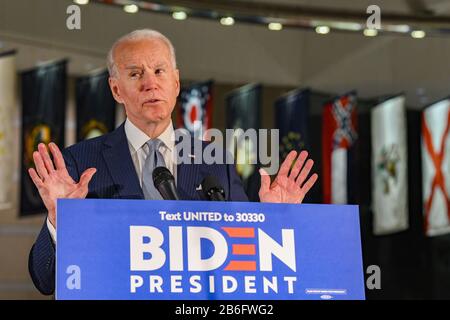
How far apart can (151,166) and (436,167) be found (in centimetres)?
A: 809

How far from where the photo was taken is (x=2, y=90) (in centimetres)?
948

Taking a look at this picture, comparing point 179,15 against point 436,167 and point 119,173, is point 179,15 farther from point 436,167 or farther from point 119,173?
point 119,173

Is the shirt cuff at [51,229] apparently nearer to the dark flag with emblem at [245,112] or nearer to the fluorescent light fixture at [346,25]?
the dark flag with emblem at [245,112]

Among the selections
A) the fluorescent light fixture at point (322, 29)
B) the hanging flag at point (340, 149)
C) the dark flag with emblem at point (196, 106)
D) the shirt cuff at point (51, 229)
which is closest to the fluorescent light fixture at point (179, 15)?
the dark flag with emblem at point (196, 106)

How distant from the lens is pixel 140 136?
10.6 feet

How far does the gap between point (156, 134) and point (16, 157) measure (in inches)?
264

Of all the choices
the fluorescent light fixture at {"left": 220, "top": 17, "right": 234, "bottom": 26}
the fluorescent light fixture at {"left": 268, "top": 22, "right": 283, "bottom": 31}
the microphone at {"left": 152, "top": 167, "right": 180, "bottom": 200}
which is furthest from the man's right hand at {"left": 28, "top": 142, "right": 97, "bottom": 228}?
the fluorescent light fixture at {"left": 268, "top": 22, "right": 283, "bottom": 31}

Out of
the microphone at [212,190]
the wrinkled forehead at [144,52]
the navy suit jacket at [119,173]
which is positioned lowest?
the microphone at [212,190]

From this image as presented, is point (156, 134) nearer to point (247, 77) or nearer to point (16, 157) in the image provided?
point (16, 157)

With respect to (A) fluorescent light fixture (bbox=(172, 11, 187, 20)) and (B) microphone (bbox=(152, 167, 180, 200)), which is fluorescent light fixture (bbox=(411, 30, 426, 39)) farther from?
(B) microphone (bbox=(152, 167, 180, 200))

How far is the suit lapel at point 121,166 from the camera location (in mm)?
Result: 3053

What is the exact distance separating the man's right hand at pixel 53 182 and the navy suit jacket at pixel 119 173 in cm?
13

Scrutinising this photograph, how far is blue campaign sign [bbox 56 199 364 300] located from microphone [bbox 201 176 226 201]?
7 centimetres

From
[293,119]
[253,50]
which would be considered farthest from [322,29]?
[293,119]
